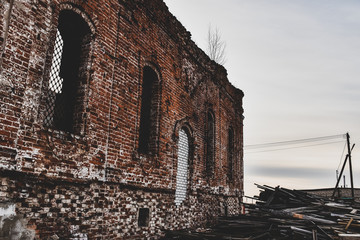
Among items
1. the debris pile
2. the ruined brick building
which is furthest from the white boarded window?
the debris pile

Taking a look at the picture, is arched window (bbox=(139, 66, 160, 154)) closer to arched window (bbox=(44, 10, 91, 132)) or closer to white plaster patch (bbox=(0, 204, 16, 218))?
arched window (bbox=(44, 10, 91, 132))

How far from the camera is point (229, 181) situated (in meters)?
12.5

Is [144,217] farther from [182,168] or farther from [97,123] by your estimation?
[97,123]

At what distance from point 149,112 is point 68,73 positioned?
261 centimetres

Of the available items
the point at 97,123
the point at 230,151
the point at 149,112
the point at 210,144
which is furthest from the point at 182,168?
the point at 230,151

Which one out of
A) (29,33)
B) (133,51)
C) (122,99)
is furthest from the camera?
(133,51)

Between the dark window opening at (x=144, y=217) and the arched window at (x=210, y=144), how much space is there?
4316 millimetres

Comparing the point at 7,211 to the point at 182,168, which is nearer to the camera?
the point at 7,211

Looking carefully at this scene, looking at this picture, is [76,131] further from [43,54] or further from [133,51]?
[133,51]

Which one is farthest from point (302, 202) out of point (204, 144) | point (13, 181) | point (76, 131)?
point (13, 181)

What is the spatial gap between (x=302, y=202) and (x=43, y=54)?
9.43 meters

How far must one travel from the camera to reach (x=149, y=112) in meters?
7.73

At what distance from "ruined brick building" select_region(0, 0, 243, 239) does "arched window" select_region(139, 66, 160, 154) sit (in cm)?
3

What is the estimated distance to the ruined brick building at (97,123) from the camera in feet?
13.5
